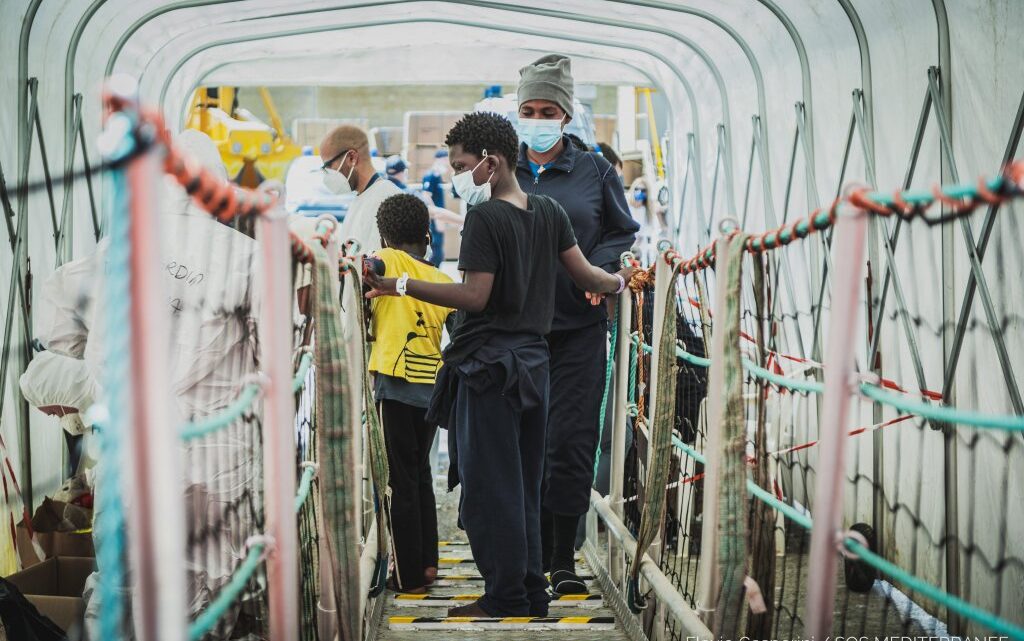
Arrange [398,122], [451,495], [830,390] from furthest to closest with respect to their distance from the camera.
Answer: [398,122] < [451,495] < [830,390]

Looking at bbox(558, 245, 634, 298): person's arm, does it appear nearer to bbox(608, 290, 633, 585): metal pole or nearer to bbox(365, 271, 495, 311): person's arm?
bbox(608, 290, 633, 585): metal pole

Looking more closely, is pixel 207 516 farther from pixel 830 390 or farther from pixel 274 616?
pixel 830 390

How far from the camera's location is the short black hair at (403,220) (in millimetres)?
3879

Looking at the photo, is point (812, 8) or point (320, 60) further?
point (320, 60)

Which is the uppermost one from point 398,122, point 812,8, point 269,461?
point 398,122

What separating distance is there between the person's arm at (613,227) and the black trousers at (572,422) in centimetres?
34

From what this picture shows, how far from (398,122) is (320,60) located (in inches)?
426

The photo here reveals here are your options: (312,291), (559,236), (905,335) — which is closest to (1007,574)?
(905,335)

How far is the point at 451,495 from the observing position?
7.02 meters

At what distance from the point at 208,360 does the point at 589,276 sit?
145 centimetres

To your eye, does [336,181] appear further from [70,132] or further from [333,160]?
[70,132]

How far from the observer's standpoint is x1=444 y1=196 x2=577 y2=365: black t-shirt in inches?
120


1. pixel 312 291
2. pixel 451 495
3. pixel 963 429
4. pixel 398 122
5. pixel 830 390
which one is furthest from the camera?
pixel 398 122

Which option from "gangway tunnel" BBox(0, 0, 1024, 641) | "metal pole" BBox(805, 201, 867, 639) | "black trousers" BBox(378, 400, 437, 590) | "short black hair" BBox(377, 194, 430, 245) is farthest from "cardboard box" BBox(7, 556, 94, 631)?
"metal pole" BBox(805, 201, 867, 639)
